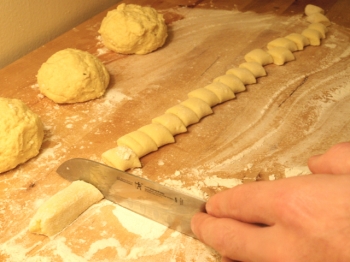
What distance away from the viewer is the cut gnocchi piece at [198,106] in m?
1.67

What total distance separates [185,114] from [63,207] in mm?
651

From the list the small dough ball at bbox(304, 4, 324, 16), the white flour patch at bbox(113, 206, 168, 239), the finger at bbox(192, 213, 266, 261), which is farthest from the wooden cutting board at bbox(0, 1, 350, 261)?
the finger at bbox(192, 213, 266, 261)

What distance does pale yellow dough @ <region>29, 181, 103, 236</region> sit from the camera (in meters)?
1.23

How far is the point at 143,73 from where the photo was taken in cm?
196

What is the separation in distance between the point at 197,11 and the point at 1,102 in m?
1.47

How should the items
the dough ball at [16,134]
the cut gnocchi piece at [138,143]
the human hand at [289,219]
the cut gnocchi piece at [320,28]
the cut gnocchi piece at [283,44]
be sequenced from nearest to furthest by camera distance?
the human hand at [289,219]
the dough ball at [16,134]
the cut gnocchi piece at [138,143]
the cut gnocchi piece at [283,44]
the cut gnocchi piece at [320,28]

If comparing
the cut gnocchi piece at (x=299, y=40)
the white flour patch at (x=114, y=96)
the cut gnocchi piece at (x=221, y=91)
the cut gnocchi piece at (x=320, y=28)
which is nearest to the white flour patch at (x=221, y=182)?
the cut gnocchi piece at (x=221, y=91)

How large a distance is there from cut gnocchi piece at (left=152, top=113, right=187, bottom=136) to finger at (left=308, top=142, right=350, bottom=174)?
739mm

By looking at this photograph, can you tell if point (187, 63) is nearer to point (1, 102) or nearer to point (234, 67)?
point (234, 67)

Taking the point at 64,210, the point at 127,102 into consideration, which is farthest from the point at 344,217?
the point at 127,102

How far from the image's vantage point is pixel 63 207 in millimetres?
1263

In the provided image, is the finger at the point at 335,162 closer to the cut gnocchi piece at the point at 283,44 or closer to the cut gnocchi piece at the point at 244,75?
the cut gnocchi piece at the point at 244,75

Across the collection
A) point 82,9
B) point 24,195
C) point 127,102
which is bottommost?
point 24,195

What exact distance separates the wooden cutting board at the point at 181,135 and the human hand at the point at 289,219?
326 mm
